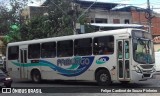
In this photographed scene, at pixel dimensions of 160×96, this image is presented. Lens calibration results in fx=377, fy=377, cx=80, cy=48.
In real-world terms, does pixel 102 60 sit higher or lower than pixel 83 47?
lower

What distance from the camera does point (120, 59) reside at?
1848 centimetres

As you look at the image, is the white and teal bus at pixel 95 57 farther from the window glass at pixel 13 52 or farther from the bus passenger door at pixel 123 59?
the window glass at pixel 13 52

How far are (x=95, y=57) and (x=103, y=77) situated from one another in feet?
3.81

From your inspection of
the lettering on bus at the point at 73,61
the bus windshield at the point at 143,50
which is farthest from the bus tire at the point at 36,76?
the bus windshield at the point at 143,50

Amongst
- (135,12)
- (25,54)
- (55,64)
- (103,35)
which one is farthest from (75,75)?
(135,12)

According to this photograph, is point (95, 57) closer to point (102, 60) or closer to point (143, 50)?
point (102, 60)

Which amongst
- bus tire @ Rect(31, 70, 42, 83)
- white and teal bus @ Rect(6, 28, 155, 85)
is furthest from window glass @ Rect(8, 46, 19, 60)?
bus tire @ Rect(31, 70, 42, 83)

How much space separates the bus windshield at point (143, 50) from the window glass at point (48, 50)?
562cm

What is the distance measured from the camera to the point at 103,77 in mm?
19219

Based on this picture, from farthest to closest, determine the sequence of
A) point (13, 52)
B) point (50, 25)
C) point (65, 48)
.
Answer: point (50, 25)
point (13, 52)
point (65, 48)

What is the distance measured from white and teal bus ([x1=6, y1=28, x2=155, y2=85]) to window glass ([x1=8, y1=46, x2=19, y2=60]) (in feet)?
3.50

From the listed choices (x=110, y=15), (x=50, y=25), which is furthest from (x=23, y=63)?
(x=110, y=15)

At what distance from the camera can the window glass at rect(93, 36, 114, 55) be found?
744 inches

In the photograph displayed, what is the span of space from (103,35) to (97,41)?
1.72 feet
